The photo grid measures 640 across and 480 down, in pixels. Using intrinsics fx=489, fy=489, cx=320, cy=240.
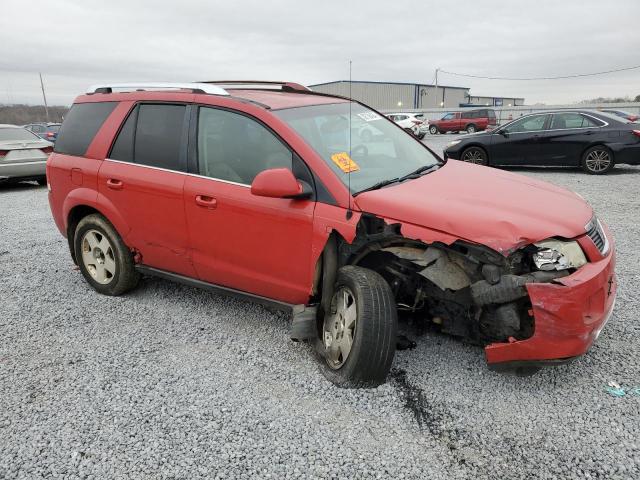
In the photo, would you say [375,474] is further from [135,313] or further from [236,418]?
[135,313]

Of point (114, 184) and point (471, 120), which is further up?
point (114, 184)

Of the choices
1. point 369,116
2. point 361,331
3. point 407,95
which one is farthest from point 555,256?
point 407,95

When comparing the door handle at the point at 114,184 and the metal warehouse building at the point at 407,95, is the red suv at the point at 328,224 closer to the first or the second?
→ the door handle at the point at 114,184

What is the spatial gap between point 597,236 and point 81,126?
4.19 meters

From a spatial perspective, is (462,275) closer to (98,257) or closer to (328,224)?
(328,224)

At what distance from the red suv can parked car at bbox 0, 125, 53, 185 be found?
7.21 meters

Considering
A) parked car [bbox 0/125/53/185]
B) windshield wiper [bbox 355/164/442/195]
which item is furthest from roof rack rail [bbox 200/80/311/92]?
parked car [bbox 0/125/53/185]

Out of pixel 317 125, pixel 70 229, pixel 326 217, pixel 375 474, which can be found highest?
pixel 317 125

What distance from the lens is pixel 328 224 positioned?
2.99 meters

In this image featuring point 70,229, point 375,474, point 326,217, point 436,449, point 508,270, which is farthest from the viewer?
point 70,229

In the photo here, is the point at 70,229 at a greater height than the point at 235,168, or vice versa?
the point at 235,168

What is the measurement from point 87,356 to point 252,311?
49.5 inches

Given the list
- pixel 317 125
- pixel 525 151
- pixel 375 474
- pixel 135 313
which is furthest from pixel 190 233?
pixel 525 151

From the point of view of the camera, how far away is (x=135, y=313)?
160 inches
